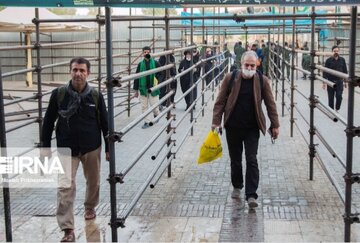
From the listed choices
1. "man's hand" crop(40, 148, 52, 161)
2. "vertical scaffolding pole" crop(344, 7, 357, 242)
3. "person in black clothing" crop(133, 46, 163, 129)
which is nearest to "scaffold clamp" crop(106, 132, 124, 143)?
"man's hand" crop(40, 148, 52, 161)

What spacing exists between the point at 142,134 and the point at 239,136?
15.7ft

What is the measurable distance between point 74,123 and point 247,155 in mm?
1984

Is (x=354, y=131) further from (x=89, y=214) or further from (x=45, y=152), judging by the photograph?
(x=45, y=152)

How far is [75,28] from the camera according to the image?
20.5m

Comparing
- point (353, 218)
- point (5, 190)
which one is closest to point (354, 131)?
point (353, 218)

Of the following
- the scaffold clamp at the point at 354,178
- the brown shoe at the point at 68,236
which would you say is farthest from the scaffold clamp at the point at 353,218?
the brown shoe at the point at 68,236

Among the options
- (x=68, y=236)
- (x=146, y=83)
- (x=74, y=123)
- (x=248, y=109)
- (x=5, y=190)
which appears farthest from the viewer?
(x=146, y=83)

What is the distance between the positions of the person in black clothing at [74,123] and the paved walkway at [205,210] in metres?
0.39

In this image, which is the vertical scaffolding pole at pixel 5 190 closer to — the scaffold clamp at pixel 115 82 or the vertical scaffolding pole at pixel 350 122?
the scaffold clamp at pixel 115 82

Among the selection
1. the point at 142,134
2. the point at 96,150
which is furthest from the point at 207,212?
the point at 142,134

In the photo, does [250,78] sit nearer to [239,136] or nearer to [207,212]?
[239,136]

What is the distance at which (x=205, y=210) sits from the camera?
5.96 m

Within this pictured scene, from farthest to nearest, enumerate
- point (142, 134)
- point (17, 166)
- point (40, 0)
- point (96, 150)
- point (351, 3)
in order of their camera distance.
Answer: point (142, 134), point (17, 166), point (96, 150), point (40, 0), point (351, 3)

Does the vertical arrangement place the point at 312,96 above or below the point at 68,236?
above
